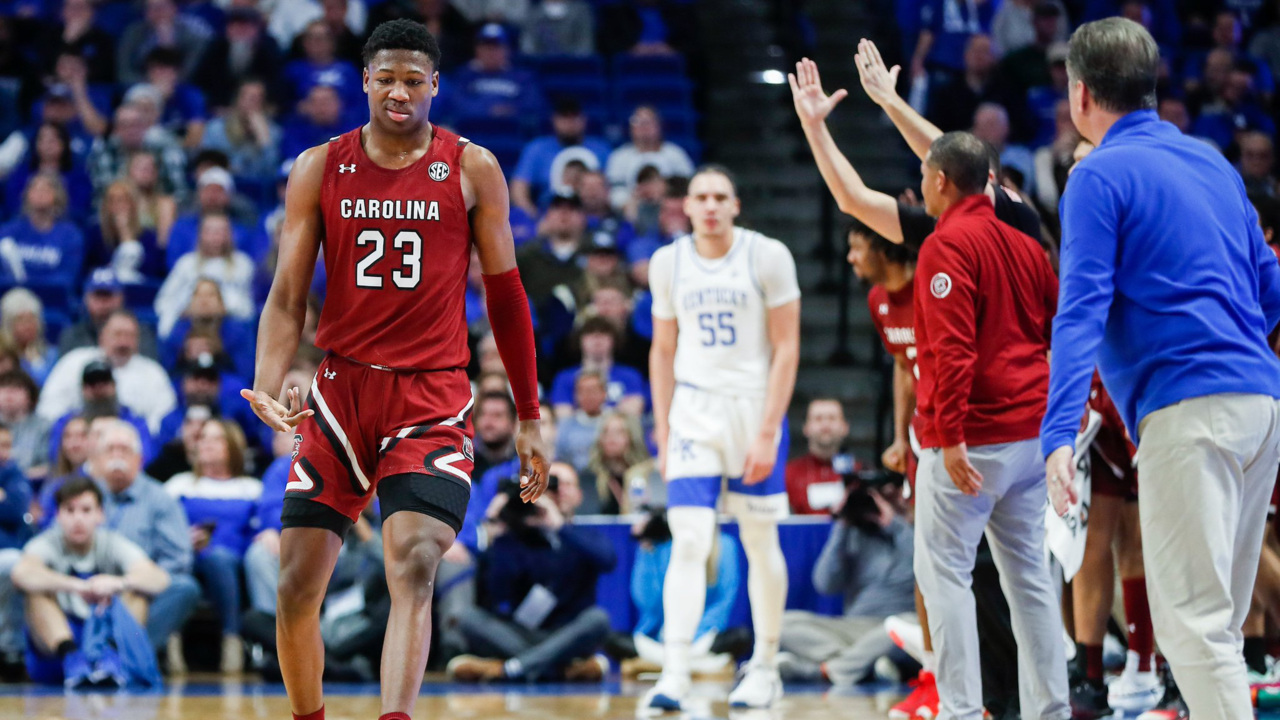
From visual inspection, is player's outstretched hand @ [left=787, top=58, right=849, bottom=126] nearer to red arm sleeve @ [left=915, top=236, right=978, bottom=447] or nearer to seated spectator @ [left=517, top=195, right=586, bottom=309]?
red arm sleeve @ [left=915, top=236, right=978, bottom=447]

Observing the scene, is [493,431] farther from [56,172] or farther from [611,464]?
[56,172]

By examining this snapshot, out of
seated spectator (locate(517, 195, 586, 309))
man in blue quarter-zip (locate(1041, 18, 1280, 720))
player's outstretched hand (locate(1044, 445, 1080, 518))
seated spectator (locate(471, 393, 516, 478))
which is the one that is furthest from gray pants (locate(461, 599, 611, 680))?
player's outstretched hand (locate(1044, 445, 1080, 518))

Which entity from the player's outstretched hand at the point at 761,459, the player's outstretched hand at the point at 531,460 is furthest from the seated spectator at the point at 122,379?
the player's outstretched hand at the point at 531,460

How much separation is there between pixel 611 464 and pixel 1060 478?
5.94 m

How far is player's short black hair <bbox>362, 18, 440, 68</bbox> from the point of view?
Answer: 4641 mm

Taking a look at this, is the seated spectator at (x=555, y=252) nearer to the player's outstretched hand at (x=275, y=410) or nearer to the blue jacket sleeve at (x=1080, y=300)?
the player's outstretched hand at (x=275, y=410)

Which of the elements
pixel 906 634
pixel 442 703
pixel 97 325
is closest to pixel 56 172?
pixel 97 325

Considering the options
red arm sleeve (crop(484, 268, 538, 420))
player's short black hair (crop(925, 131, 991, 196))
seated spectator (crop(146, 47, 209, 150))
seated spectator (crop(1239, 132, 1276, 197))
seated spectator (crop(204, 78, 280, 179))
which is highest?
seated spectator (crop(146, 47, 209, 150))

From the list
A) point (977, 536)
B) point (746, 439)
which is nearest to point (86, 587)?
point (746, 439)

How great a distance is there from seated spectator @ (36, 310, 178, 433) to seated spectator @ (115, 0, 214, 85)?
3.98m

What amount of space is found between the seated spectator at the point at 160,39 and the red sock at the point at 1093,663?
10.3 m

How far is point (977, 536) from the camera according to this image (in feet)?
17.4

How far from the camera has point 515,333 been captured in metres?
4.89

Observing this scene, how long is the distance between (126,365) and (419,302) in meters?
6.88
